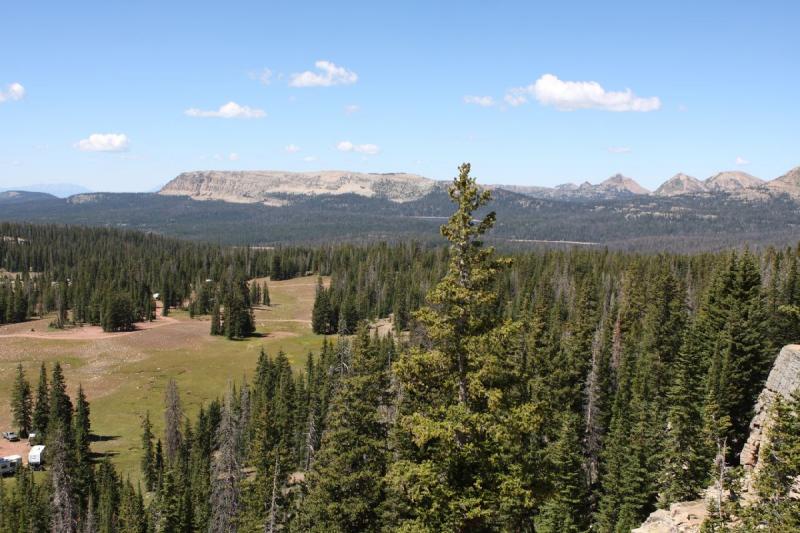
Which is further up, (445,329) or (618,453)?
(445,329)

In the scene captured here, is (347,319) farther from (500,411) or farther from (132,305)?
(500,411)

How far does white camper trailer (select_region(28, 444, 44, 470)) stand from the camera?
83.0 meters

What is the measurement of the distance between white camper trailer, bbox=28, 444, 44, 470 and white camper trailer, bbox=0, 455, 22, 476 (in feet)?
4.79

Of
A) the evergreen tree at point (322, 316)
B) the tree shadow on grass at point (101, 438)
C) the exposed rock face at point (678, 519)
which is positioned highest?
the exposed rock face at point (678, 519)

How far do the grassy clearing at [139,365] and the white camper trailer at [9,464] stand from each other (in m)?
9.72

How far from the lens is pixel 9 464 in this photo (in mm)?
81312

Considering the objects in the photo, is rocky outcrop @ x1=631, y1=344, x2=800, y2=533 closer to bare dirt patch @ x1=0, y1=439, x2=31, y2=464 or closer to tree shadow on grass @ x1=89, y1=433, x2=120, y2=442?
tree shadow on grass @ x1=89, y1=433, x2=120, y2=442

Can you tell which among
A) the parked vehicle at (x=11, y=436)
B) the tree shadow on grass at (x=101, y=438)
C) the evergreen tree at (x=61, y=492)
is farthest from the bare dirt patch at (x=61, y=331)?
the evergreen tree at (x=61, y=492)

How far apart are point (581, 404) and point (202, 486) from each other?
46678 millimetres

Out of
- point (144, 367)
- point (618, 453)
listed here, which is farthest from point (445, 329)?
point (144, 367)

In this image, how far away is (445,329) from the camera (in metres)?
17.5

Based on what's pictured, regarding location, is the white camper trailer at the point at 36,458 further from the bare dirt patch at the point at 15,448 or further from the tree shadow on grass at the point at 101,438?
the tree shadow on grass at the point at 101,438

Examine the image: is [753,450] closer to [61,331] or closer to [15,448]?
[15,448]

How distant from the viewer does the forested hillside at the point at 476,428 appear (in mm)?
17578
